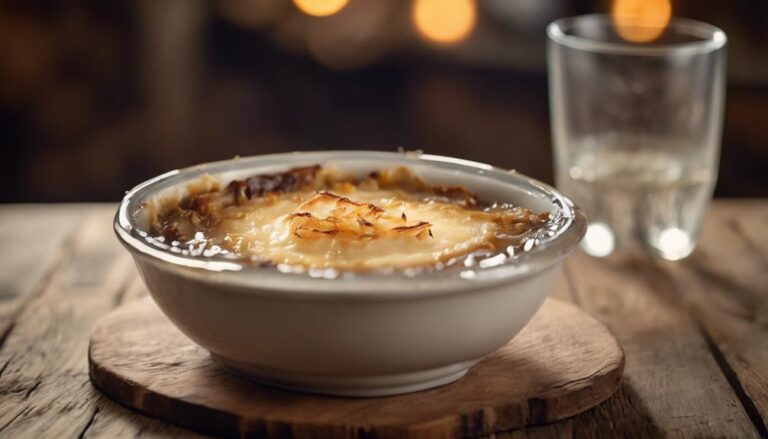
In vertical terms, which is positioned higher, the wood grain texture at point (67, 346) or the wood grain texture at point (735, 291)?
the wood grain texture at point (67, 346)

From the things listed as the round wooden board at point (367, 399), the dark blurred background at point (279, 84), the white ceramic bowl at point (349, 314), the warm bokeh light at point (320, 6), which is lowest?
the dark blurred background at point (279, 84)

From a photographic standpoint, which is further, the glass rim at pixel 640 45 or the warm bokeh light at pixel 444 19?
the warm bokeh light at pixel 444 19

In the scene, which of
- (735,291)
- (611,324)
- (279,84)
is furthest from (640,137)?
(279,84)

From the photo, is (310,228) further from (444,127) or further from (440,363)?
(444,127)

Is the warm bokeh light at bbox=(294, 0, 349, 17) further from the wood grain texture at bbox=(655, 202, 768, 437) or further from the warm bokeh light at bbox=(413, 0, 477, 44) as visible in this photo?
the wood grain texture at bbox=(655, 202, 768, 437)

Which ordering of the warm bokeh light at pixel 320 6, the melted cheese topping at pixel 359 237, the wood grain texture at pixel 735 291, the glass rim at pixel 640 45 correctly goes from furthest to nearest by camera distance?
the warm bokeh light at pixel 320 6, the glass rim at pixel 640 45, the wood grain texture at pixel 735 291, the melted cheese topping at pixel 359 237

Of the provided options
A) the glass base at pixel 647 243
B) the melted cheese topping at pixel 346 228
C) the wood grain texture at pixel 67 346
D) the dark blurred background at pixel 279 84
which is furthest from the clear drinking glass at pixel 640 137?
the dark blurred background at pixel 279 84

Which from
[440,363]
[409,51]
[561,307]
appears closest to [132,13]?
[409,51]

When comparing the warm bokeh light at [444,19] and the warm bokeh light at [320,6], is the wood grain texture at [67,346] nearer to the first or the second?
the warm bokeh light at [320,6]
